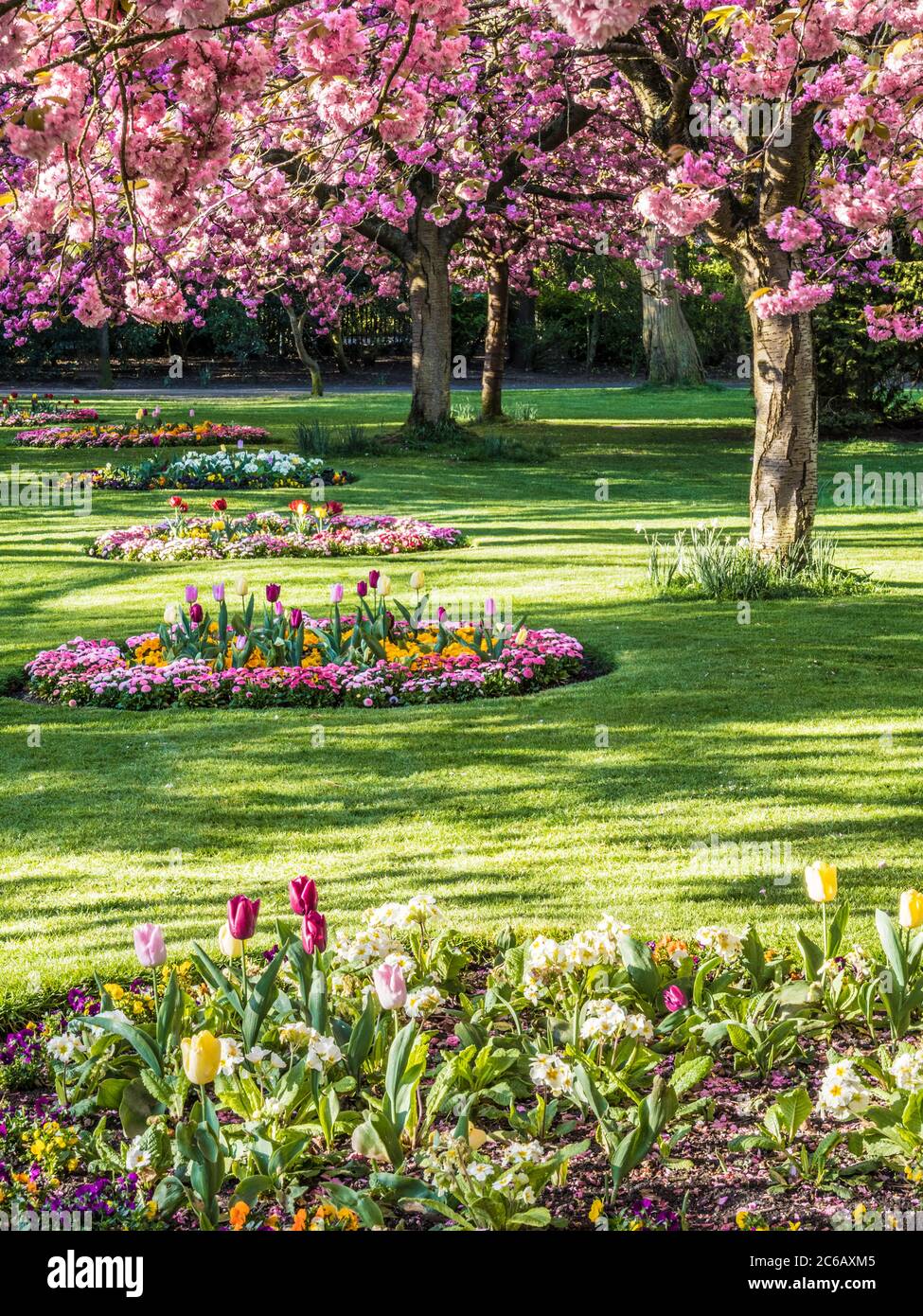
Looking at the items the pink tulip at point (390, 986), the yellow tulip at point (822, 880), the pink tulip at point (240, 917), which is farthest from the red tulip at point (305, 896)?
the yellow tulip at point (822, 880)

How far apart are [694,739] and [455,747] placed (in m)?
1.26

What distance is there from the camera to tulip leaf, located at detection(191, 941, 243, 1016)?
375 cm

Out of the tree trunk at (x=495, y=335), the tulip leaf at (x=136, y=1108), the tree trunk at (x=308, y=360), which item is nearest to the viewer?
the tulip leaf at (x=136, y=1108)

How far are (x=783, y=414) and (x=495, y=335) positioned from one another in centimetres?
1667

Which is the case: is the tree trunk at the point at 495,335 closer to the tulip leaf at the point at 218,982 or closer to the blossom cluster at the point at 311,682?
the blossom cluster at the point at 311,682

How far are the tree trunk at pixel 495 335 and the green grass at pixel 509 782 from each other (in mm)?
14966

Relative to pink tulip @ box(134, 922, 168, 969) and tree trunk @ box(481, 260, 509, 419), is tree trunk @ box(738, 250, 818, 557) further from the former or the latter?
tree trunk @ box(481, 260, 509, 419)

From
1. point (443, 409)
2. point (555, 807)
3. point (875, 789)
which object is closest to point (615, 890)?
point (555, 807)

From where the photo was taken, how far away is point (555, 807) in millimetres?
6355

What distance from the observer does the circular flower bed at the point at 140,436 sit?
Answer: 901 inches

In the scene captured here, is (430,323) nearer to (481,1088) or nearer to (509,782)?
(509,782)

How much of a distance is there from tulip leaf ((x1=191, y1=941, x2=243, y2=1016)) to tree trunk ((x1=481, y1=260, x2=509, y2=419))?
76.3ft
